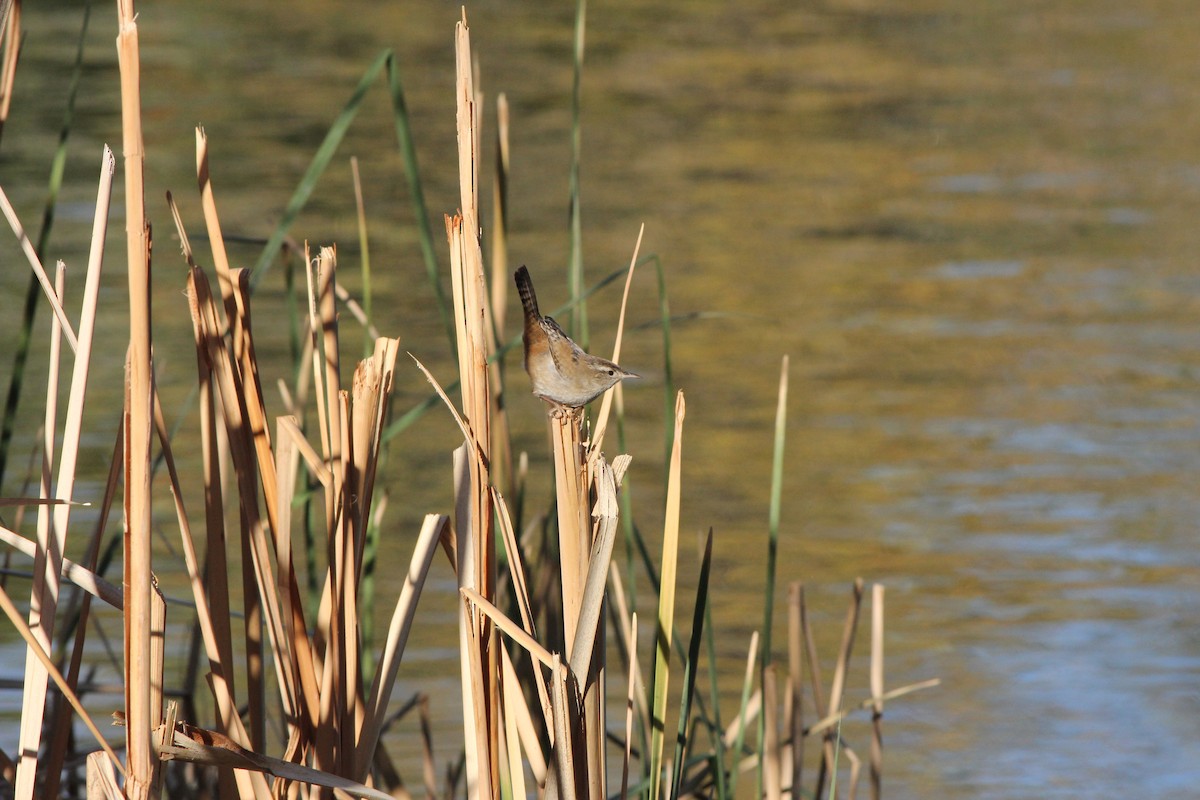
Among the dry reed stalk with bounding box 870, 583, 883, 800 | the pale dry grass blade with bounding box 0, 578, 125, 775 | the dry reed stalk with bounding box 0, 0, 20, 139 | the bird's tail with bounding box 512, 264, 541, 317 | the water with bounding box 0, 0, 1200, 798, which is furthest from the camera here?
the water with bounding box 0, 0, 1200, 798

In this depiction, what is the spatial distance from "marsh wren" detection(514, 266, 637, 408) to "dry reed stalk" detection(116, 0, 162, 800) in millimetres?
902

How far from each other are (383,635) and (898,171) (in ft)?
21.6

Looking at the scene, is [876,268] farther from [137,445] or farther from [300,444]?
[137,445]

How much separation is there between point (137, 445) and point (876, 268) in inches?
276

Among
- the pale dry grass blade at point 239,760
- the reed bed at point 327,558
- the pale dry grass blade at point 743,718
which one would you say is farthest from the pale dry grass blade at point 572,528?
the pale dry grass blade at point 743,718

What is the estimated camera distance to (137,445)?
1421 mm

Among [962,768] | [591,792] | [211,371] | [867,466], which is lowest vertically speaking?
[962,768]

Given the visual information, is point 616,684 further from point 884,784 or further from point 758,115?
point 758,115

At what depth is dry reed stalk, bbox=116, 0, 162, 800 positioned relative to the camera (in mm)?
1361

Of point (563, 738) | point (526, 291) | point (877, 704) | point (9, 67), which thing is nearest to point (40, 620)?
point (563, 738)

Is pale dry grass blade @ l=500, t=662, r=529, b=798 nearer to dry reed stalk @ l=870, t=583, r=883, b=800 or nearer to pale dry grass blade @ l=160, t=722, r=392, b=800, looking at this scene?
pale dry grass blade @ l=160, t=722, r=392, b=800

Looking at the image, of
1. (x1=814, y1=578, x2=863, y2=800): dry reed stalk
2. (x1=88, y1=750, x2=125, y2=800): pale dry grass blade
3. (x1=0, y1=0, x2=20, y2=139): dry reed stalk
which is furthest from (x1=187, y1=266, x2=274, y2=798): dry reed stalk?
(x1=814, y1=578, x2=863, y2=800): dry reed stalk

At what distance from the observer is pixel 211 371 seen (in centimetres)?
174

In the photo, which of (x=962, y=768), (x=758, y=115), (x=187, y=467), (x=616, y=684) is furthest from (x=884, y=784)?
(x=758, y=115)
